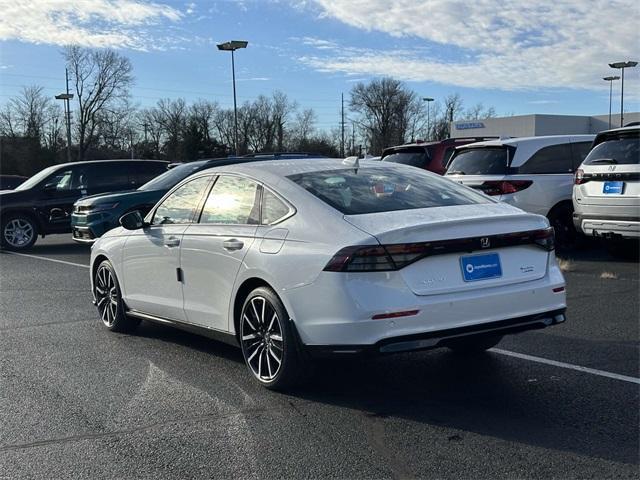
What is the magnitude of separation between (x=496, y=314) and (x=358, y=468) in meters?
1.42

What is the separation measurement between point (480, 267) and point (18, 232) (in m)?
12.9

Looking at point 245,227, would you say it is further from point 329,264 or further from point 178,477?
point 178,477

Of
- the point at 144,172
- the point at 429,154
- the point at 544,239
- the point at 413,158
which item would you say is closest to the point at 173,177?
the point at 144,172

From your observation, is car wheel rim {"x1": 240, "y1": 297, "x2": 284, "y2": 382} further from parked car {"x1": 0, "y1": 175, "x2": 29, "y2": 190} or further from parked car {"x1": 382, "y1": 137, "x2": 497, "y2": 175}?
parked car {"x1": 0, "y1": 175, "x2": 29, "y2": 190}

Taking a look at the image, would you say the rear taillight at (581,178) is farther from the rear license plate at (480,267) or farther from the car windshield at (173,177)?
the car windshield at (173,177)

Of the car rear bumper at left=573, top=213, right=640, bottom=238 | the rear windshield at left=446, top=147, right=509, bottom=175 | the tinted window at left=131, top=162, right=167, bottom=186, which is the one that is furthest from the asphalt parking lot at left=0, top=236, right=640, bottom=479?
the tinted window at left=131, top=162, right=167, bottom=186

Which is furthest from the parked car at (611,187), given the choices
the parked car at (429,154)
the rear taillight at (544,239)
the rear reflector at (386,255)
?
the rear reflector at (386,255)

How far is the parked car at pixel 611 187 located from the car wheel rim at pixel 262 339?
5.94 m

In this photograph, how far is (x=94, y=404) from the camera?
465cm

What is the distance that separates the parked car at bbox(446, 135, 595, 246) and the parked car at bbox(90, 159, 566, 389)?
5533 millimetres

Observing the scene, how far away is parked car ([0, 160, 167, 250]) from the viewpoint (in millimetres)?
14880

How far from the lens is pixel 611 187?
9109 millimetres

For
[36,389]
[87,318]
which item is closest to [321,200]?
[36,389]

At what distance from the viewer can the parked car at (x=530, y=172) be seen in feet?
35.3
